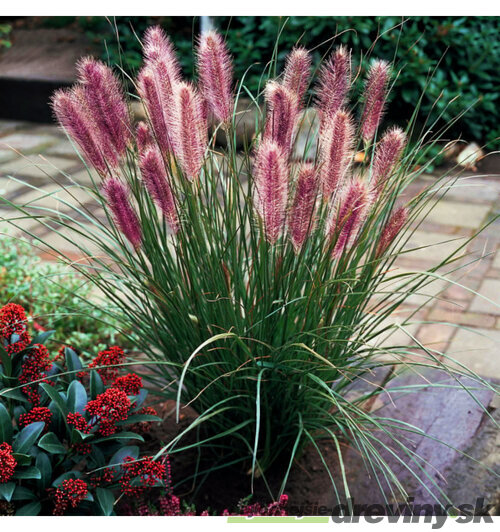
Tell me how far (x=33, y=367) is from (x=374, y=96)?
1.03 metres

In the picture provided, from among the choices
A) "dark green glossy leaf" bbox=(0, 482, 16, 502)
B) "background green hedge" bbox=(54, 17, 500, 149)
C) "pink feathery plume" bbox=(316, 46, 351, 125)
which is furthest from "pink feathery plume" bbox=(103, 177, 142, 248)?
"background green hedge" bbox=(54, 17, 500, 149)

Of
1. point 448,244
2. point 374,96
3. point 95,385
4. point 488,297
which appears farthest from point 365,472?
point 448,244

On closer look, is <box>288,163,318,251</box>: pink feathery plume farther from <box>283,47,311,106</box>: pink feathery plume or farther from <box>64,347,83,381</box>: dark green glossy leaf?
<box>64,347,83,381</box>: dark green glossy leaf

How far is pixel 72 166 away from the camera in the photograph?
14.9ft

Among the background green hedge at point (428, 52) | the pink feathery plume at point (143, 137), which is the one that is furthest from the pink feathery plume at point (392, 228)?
the background green hedge at point (428, 52)

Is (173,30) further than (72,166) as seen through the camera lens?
Yes

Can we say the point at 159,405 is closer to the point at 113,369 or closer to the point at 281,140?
the point at 113,369

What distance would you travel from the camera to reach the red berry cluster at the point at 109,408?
157 centimetres

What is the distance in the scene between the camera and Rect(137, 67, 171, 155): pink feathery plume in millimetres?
1537

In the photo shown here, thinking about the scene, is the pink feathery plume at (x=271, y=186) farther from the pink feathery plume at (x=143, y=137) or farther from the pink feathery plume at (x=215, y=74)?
the pink feathery plume at (x=143, y=137)

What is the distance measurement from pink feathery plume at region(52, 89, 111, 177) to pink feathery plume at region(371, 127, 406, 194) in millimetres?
591

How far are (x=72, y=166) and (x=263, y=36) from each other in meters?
1.61

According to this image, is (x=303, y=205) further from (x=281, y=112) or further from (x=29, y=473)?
(x=29, y=473)

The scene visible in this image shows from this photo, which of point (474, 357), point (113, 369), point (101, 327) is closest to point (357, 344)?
point (113, 369)
